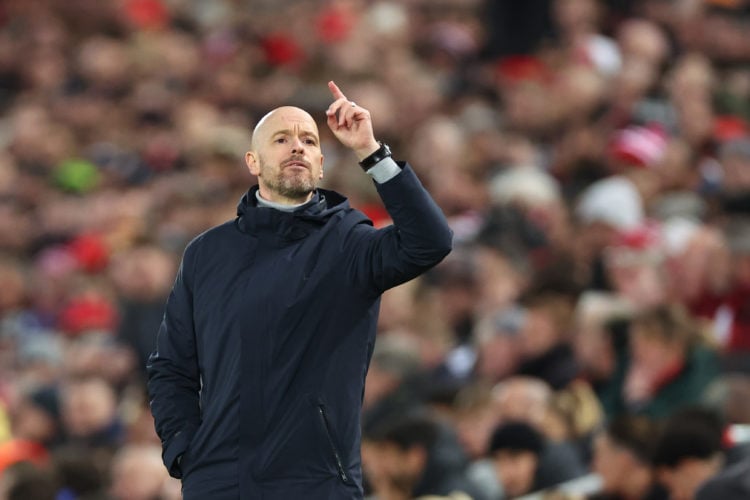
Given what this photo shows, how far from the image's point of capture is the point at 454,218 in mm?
11062

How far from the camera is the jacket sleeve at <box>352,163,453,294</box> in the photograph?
4.55 m

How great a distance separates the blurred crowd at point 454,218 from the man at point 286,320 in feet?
4.20

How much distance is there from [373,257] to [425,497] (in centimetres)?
256

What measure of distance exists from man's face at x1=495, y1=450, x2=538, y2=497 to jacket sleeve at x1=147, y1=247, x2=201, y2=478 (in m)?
2.72

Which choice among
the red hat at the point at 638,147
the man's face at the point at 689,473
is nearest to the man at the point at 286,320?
the man's face at the point at 689,473

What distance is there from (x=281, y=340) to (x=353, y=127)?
59 centimetres

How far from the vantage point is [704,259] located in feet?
28.1

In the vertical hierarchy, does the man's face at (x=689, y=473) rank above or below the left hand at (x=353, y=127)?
below

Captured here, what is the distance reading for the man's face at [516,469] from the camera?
24.1 feet

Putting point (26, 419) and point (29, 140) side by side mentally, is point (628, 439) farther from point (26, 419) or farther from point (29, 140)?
point (29, 140)

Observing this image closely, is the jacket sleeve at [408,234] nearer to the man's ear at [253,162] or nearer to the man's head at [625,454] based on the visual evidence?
the man's ear at [253,162]

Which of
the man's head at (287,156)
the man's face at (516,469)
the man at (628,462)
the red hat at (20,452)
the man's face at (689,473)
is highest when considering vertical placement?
the red hat at (20,452)

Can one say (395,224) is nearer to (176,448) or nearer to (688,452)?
(176,448)

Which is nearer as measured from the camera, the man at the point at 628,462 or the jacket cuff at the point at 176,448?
the jacket cuff at the point at 176,448
